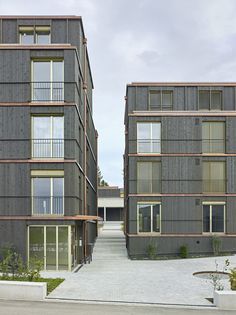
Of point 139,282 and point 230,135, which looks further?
point 230,135

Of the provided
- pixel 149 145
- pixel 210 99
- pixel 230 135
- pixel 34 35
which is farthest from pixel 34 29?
pixel 230 135

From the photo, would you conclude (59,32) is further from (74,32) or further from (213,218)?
(213,218)

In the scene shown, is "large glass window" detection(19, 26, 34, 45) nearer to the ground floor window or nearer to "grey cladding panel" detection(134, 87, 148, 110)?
"grey cladding panel" detection(134, 87, 148, 110)

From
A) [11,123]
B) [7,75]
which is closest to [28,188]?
[11,123]

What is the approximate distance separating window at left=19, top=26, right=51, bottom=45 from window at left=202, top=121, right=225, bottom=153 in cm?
1247

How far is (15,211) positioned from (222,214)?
1484 cm

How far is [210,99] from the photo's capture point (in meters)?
33.2

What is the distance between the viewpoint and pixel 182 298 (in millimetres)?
17625

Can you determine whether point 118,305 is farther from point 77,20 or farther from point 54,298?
point 77,20

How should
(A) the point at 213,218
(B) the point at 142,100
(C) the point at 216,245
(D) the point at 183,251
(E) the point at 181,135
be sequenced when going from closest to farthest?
1. (D) the point at 183,251
2. (C) the point at 216,245
3. (A) the point at 213,218
4. (E) the point at 181,135
5. (B) the point at 142,100

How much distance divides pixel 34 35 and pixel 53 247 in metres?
13.4

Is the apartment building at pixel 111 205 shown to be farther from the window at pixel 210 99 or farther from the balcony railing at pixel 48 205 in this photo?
the balcony railing at pixel 48 205

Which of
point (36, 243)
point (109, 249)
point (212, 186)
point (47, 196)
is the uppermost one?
point (212, 186)

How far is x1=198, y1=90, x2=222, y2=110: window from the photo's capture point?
3325 centimetres
